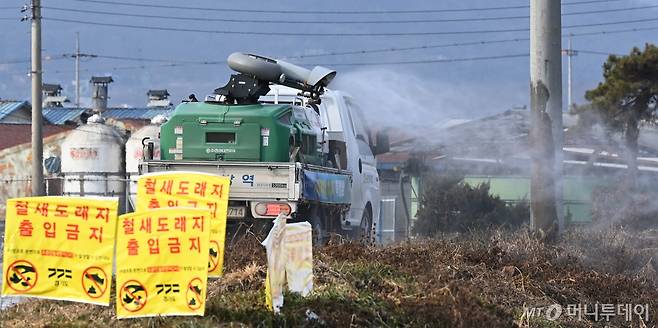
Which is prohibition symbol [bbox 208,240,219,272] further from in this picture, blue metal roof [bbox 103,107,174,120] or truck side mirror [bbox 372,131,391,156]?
blue metal roof [bbox 103,107,174,120]

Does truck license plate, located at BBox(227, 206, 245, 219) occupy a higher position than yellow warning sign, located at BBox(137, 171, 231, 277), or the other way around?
yellow warning sign, located at BBox(137, 171, 231, 277)

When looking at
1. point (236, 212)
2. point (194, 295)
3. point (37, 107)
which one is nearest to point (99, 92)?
point (37, 107)

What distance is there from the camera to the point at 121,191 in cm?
3781

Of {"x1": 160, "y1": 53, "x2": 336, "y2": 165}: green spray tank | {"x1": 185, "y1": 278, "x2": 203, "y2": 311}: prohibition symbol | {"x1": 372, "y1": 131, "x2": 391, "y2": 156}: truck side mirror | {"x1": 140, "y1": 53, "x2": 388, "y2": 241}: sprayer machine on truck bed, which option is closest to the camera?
{"x1": 185, "y1": 278, "x2": 203, "y2": 311}: prohibition symbol

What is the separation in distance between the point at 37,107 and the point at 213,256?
2477 cm

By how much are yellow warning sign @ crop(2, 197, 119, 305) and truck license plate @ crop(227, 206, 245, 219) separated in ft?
20.0

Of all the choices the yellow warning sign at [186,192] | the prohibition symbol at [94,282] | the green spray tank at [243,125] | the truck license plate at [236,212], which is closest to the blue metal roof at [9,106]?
the green spray tank at [243,125]

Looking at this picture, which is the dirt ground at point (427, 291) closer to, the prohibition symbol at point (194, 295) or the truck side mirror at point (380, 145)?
the prohibition symbol at point (194, 295)

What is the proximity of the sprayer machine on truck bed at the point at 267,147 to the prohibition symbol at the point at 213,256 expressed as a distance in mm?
5230

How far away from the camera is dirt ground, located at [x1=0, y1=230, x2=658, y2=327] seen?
31.1ft

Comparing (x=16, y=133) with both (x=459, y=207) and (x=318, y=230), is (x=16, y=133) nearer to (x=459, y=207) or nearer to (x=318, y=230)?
(x=459, y=207)

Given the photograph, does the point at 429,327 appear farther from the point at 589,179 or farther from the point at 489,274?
the point at 589,179

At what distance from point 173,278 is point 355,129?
33.1 ft

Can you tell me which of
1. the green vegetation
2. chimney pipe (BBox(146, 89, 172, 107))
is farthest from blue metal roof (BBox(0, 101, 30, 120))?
the green vegetation
